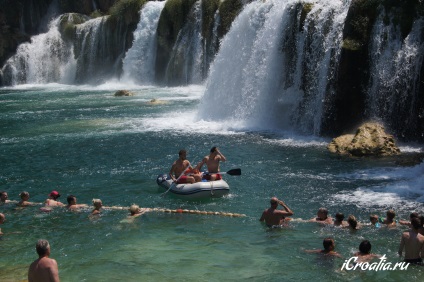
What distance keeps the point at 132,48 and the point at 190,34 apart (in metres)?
7.99

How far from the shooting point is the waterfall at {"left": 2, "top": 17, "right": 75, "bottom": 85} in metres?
56.3

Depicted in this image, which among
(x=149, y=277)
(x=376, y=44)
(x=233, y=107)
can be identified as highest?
(x=376, y=44)

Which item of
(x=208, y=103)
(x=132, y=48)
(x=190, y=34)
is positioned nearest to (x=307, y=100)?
(x=208, y=103)

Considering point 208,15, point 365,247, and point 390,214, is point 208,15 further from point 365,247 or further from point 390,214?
point 365,247

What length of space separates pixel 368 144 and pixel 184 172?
6949mm

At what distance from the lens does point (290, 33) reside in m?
25.6

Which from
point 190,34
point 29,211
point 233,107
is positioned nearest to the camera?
point 29,211

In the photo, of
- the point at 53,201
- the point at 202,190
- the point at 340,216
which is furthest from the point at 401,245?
the point at 53,201

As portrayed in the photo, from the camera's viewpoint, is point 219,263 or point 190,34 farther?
point 190,34

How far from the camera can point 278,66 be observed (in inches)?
1038

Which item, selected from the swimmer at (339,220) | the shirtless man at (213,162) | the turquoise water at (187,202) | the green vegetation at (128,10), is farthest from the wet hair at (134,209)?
the green vegetation at (128,10)

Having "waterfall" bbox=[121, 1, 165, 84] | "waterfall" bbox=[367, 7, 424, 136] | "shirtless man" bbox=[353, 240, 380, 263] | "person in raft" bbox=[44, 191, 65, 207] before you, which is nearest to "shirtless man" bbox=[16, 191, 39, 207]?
"person in raft" bbox=[44, 191, 65, 207]

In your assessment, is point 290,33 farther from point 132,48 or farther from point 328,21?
point 132,48

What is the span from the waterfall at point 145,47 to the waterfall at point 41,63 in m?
10.1
